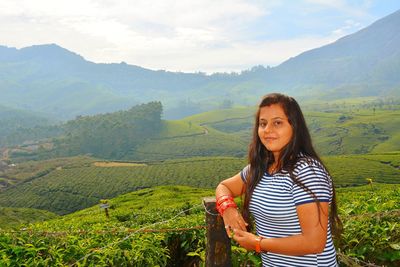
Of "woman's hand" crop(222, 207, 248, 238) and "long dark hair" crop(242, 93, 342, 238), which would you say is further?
"woman's hand" crop(222, 207, 248, 238)

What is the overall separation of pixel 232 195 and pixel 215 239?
1.59 feet

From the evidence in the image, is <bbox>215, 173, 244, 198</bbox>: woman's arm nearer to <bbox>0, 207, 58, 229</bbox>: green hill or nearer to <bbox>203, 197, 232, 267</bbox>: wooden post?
<bbox>203, 197, 232, 267</bbox>: wooden post

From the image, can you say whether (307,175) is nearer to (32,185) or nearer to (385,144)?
(32,185)

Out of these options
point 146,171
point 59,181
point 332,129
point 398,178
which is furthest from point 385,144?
point 59,181

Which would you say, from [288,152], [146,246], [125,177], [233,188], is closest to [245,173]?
[233,188]

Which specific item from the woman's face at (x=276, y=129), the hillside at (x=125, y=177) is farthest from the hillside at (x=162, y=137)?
the woman's face at (x=276, y=129)

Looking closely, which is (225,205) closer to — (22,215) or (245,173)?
(245,173)

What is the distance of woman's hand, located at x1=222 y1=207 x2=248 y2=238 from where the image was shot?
130 inches

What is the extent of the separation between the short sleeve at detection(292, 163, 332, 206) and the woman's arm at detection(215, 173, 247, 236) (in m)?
0.76

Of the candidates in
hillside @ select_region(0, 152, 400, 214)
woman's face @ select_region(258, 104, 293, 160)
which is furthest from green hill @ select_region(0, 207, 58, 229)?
woman's face @ select_region(258, 104, 293, 160)

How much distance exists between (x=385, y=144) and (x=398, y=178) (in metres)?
50.3

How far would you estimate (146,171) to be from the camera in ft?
322

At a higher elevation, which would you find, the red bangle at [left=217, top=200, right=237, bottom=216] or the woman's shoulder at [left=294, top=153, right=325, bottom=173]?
the woman's shoulder at [left=294, top=153, right=325, bottom=173]

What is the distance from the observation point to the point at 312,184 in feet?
8.87
